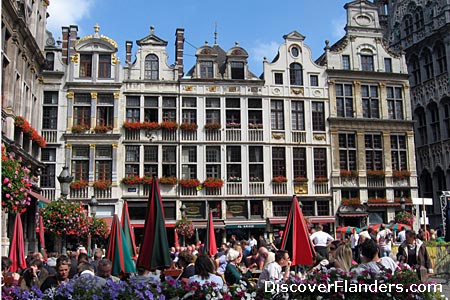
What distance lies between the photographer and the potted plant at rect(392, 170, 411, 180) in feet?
95.3

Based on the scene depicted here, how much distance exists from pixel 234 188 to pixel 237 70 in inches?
288

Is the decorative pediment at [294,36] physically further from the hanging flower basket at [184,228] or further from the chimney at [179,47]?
the hanging flower basket at [184,228]

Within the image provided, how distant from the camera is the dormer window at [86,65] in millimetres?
27453

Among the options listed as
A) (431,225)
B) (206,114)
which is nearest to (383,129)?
(431,225)

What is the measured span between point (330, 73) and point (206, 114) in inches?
330

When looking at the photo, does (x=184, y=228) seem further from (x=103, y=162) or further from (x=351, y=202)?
(x=351, y=202)

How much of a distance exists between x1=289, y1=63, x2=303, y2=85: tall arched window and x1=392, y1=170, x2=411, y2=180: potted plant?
26.3 feet

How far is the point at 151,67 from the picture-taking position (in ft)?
91.9

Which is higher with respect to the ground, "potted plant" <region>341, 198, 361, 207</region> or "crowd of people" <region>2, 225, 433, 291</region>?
"potted plant" <region>341, 198, 361, 207</region>

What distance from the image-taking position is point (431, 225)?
33.1 meters

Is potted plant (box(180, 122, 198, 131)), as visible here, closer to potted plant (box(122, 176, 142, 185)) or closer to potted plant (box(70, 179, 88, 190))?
potted plant (box(122, 176, 142, 185))

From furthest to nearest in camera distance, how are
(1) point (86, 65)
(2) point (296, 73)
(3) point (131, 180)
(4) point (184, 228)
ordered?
(2) point (296, 73) → (1) point (86, 65) → (3) point (131, 180) → (4) point (184, 228)

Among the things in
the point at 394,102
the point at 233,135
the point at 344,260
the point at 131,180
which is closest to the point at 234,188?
the point at 233,135

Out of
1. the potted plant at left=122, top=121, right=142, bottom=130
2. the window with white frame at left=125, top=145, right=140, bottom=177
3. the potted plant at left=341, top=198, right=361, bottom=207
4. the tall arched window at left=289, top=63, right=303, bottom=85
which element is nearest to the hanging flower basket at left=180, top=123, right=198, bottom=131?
the potted plant at left=122, top=121, right=142, bottom=130
